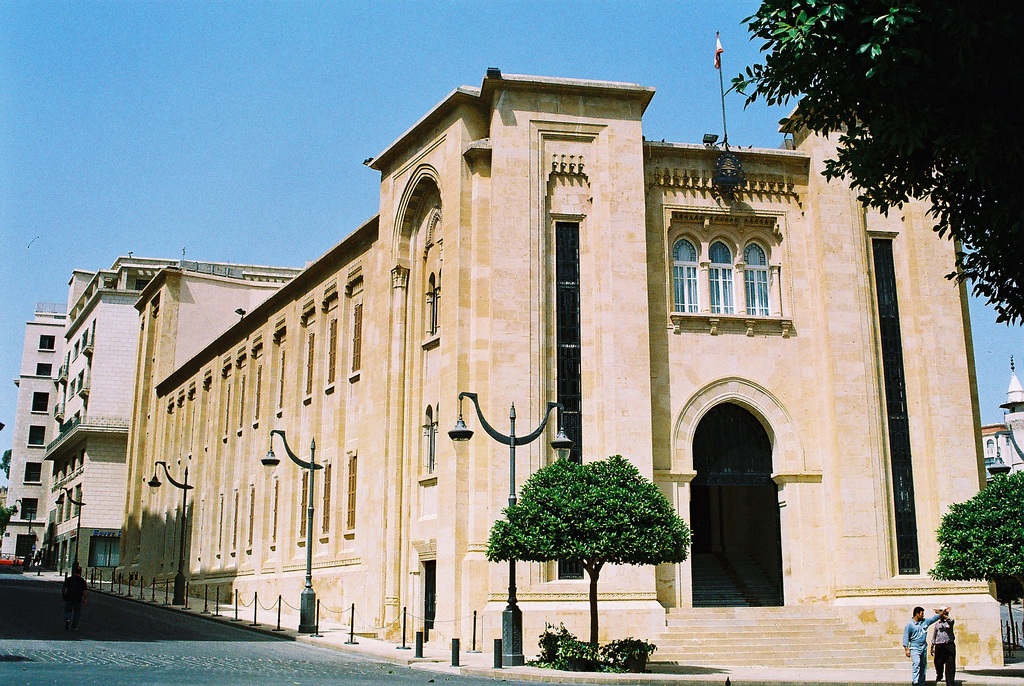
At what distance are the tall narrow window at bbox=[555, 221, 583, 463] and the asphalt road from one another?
7.53 meters

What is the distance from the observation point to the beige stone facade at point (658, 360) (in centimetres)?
2611

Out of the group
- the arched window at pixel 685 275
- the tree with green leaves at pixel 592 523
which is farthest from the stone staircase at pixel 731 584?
the tree with green leaves at pixel 592 523

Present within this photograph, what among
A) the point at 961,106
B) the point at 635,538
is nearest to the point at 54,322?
the point at 635,538

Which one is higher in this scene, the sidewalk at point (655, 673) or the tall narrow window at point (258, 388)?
the tall narrow window at point (258, 388)

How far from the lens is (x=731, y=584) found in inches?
1161

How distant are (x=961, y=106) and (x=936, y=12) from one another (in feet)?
3.96

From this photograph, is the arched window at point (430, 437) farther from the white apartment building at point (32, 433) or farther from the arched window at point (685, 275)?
the white apartment building at point (32, 433)

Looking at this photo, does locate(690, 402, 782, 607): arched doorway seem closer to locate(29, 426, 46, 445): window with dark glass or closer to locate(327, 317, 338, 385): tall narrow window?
locate(327, 317, 338, 385): tall narrow window

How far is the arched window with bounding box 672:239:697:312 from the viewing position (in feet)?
94.1

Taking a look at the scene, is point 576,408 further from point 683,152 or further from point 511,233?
point 683,152

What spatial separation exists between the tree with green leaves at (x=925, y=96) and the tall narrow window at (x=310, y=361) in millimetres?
29794

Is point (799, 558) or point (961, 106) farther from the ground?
point (961, 106)

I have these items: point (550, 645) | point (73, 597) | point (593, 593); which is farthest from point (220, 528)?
point (593, 593)

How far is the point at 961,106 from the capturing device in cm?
1210
